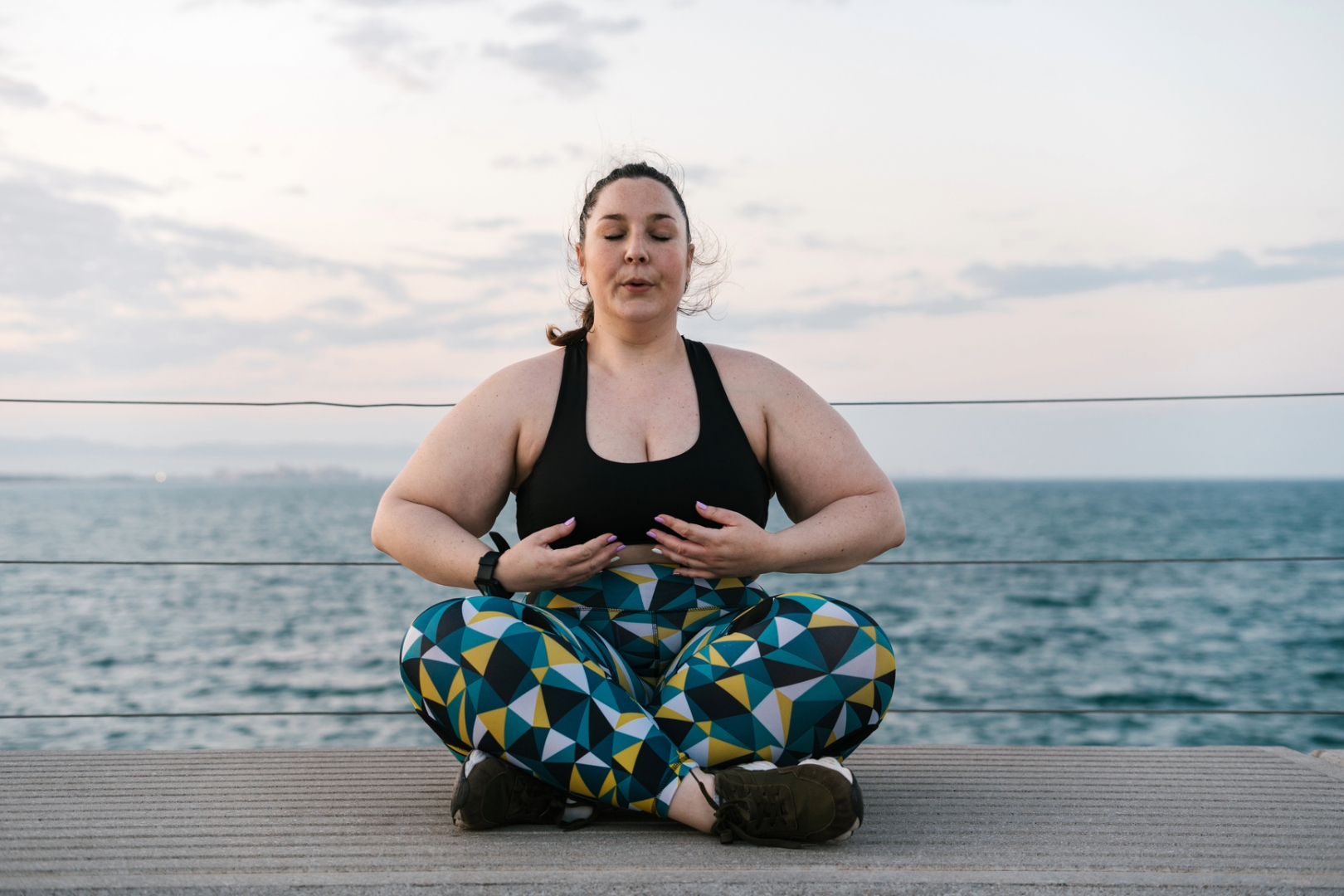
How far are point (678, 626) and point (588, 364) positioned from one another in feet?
1.67

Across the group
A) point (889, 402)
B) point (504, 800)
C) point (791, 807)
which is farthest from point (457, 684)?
point (889, 402)

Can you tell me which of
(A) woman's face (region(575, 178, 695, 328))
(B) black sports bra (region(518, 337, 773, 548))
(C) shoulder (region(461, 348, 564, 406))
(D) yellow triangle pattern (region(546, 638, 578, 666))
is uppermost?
(A) woman's face (region(575, 178, 695, 328))

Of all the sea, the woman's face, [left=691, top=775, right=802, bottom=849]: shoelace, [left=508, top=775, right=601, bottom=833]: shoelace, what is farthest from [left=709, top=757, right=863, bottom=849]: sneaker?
the sea

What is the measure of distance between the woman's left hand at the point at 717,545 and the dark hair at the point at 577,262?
19.6 inches

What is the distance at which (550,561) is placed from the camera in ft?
5.50

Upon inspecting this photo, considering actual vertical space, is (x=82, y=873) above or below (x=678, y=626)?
below

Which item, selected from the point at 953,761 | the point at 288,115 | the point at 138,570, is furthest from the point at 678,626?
the point at 138,570

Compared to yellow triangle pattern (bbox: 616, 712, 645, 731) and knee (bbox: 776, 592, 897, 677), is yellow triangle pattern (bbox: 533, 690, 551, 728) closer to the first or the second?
yellow triangle pattern (bbox: 616, 712, 645, 731)

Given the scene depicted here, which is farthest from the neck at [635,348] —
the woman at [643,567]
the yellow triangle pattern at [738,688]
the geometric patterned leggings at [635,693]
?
the yellow triangle pattern at [738,688]

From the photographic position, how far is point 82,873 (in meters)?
1.37

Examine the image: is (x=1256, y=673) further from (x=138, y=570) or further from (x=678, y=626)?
(x=138, y=570)

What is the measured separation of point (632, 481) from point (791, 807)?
1.88 feet

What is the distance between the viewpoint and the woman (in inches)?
61.2

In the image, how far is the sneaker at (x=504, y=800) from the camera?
1560 millimetres
